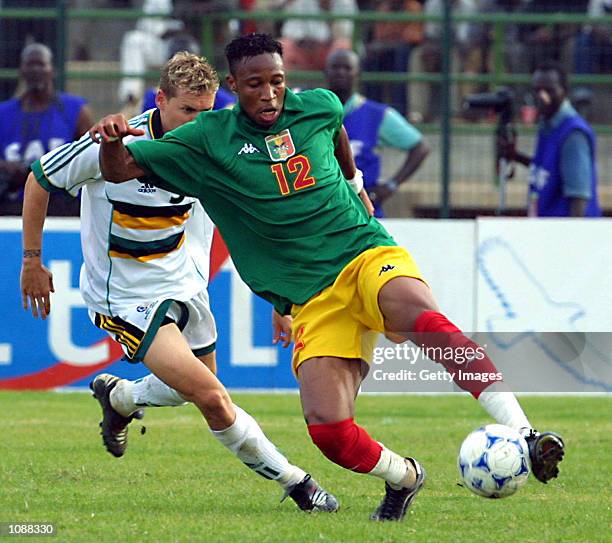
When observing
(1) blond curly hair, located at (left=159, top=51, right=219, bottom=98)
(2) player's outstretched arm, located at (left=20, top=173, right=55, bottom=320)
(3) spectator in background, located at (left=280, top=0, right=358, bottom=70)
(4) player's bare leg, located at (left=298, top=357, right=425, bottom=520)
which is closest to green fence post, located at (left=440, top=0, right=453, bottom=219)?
(3) spectator in background, located at (left=280, top=0, right=358, bottom=70)

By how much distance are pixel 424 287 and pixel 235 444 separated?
4.04ft

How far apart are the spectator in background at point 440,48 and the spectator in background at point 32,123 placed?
3763mm

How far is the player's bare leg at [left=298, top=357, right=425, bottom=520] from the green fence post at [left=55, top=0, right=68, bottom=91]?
315 inches

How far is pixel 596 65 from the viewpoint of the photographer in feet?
49.4

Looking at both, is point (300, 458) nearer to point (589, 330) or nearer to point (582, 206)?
point (589, 330)

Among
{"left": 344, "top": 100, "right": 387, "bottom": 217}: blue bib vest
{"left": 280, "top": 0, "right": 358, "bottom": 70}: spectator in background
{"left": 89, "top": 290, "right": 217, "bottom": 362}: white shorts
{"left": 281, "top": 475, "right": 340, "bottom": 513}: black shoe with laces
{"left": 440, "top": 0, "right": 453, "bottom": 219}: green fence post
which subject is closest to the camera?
{"left": 281, "top": 475, "right": 340, "bottom": 513}: black shoe with laces

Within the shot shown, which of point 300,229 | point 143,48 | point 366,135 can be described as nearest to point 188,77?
point 300,229

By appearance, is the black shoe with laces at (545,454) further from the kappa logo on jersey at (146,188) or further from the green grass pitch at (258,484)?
the kappa logo on jersey at (146,188)

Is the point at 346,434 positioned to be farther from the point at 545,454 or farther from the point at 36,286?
the point at 36,286

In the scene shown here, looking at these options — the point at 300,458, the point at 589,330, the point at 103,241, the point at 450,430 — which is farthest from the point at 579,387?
the point at 103,241

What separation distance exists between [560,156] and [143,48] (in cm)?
496

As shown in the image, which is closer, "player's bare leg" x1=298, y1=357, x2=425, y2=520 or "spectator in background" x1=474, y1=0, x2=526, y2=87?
"player's bare leg" x1=298, y1=357, x2=425, y2=520

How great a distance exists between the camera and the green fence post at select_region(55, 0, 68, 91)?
44.9 ft

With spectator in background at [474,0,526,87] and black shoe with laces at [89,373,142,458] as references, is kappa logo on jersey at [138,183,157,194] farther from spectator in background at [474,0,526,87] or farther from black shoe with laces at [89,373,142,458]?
spectator in background at [474,0,526,87]
